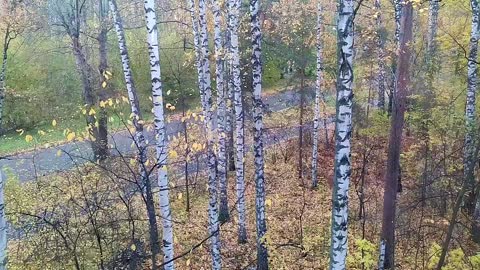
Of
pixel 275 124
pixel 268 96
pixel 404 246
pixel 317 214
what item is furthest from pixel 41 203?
pixel 268 96

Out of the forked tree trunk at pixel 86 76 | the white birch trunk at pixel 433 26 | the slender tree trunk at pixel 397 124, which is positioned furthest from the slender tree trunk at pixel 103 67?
the white birch trunk at pixel 433 26

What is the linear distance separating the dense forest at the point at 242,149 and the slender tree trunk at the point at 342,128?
2cm

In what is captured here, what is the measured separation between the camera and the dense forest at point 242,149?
22.2 feet

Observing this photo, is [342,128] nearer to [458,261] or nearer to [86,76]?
[458,261]

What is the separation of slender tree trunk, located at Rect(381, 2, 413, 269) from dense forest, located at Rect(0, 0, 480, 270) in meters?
0.03

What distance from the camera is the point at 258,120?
8172mm

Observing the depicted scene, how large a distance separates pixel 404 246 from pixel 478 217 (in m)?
1.88

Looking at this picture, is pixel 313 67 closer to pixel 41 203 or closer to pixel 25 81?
pixel 41 203

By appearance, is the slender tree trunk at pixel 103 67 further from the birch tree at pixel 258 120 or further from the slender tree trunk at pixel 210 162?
the birch tree at pixel 258 120

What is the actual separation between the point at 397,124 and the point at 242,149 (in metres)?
3.56

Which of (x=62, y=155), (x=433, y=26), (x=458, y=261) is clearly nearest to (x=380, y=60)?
(x=433, y=26)

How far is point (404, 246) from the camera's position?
35.4ft

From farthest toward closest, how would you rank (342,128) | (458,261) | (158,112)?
(458,261)
(158,112)
(342,128)

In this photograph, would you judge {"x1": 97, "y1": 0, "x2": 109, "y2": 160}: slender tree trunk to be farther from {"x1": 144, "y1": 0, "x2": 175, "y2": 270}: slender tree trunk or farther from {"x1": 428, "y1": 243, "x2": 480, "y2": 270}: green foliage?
{"x1": 428, "y1": 243, "x2": 480, "y2": 270}: green foliage
